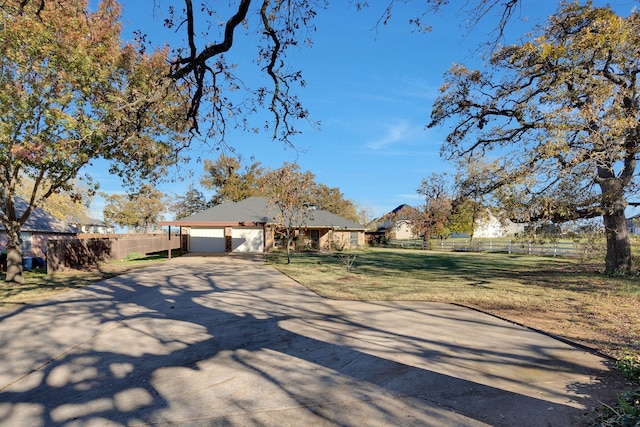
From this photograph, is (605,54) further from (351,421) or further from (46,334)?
(46,334)

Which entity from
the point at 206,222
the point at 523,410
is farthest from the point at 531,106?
the point at 206,222

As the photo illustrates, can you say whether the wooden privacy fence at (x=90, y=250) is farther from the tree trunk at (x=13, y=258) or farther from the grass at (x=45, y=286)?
the tree trunk at (x=13, y=258)

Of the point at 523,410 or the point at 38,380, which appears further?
the point at 38,380

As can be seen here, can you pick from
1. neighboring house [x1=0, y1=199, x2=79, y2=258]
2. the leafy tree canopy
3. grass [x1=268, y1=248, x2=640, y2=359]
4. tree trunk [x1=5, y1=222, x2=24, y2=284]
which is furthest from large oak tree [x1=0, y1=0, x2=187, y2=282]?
the leafy tree canopy

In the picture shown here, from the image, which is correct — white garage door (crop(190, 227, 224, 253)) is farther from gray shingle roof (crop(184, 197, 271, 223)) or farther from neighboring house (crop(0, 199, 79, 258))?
neighboring house (crop(0, 199, 79, 258))

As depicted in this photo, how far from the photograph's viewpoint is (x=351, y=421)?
3.22 m

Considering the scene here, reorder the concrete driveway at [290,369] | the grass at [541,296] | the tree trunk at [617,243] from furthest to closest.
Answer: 1. the tree trunk at [617,243]
2. the grass at [541,296]
3. the concrete driveway at [290,369]

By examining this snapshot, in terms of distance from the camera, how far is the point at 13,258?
1334cm

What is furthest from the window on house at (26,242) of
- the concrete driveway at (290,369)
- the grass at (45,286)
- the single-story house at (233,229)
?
the concrete driveway at (290,369)

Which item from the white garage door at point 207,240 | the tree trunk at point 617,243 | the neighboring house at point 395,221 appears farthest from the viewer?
the neighboring house at point 395,221

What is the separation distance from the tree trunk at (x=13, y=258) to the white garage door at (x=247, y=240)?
14976 mm

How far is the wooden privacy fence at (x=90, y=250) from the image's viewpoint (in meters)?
16.0

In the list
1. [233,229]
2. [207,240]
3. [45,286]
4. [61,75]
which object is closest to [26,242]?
[207,240]

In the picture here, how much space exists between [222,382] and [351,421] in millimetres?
1691
